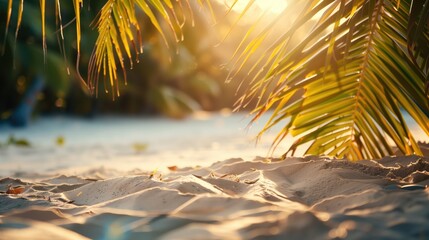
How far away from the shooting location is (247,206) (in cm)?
154

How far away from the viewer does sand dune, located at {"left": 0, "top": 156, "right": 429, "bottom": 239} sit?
1.30 metres

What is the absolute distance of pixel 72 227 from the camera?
1.44m

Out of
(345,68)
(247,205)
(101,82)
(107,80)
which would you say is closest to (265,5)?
(345,68)

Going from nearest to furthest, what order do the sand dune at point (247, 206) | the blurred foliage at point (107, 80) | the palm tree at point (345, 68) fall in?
the sand dune at point (247, 206) → the palm tree at point (345, 68) → the blurred foliage at point (107, 80)

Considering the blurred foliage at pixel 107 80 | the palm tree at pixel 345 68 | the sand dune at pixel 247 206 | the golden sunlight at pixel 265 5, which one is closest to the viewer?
the sand dune at pixel 247 206

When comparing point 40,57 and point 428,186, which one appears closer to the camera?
point 428,186

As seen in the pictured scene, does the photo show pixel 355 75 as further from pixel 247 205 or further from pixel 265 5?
pixel 247 205

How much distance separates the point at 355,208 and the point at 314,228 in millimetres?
236

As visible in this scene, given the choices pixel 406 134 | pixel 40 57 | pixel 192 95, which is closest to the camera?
pixel 406 134

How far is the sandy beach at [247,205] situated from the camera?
4.28 ft

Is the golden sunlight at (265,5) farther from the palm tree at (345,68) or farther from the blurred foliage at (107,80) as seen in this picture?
the blurred foliage at (107,80)

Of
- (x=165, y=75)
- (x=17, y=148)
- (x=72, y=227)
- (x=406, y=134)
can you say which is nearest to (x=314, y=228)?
(x=72, y=227)

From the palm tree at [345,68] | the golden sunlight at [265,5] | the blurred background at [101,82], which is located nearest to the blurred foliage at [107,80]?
the blurred background at [101,82]

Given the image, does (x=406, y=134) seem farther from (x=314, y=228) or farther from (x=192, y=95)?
(x=192, y=95)
